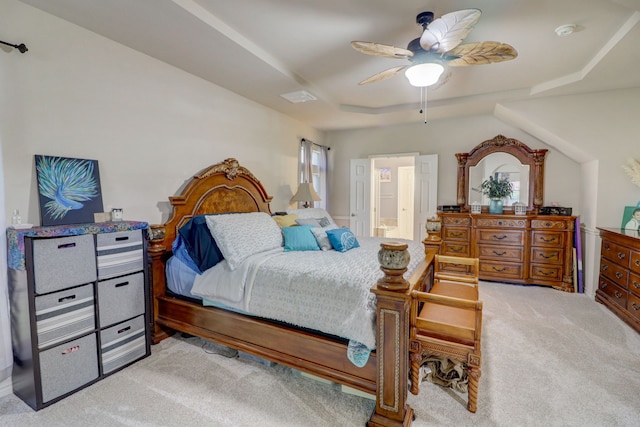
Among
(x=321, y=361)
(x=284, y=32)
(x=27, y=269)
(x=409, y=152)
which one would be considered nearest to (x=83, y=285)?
(x=27, y=269)

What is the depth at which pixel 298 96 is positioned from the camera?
381 cm

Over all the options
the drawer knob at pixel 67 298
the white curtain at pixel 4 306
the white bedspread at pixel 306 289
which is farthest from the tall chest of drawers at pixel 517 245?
the white curtain at pixel 4 306

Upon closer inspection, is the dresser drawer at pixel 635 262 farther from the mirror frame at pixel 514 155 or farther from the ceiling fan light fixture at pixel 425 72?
the ceiling fan light fixture at pixel 425 72

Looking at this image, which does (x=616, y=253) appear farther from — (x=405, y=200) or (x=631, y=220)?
(x=405, y=200)

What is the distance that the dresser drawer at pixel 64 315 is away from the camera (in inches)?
73.1

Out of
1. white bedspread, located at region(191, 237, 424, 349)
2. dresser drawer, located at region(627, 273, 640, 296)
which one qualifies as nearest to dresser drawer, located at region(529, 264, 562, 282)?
dresser drawer, located at region(627, 273, 640, 296)

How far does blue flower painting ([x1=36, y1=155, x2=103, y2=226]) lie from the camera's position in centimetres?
211

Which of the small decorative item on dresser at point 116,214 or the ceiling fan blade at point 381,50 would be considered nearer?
the ceiling fan blade at point 381,50

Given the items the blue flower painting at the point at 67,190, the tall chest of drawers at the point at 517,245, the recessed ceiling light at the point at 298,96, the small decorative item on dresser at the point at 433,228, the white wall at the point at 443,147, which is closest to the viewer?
the blue flower painting at the point at 67,190

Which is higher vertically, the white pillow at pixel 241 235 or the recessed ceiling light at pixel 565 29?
the recessed ceiling light at pixel 565 29

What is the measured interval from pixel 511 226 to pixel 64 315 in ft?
16.6

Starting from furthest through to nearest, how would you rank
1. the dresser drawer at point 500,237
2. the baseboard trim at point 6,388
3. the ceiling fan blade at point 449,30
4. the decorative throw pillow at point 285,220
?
1. the dresser drawer at point 500,237
2. the decorative throw pillow at point 285,220
3. the baseboard trim at point 6,388
4. the ceiling fan blade at point 449,30

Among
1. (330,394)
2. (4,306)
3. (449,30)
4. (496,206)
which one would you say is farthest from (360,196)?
(4,306)

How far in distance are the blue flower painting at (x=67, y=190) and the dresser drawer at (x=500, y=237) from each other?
4.70 metres
